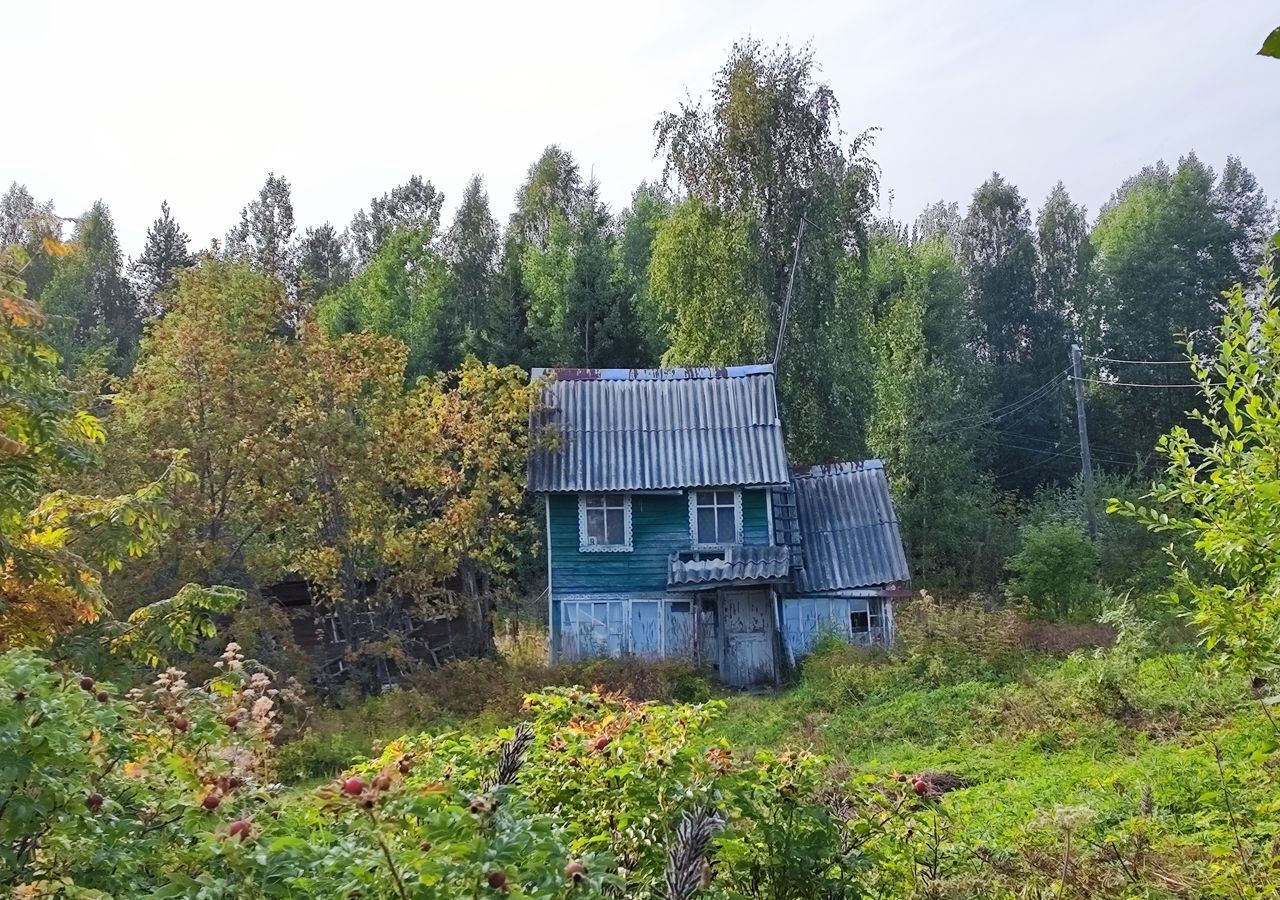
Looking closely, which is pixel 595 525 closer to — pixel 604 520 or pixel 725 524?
pixel 604 520

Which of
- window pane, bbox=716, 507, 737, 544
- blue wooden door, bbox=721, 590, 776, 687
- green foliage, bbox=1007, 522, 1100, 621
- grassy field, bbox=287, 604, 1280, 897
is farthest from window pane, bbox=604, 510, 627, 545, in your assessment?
green foliage, bbox=1007, 522, 1100, 621

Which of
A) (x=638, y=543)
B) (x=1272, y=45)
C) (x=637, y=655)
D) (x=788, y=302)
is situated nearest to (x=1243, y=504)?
(x=1272, y=45)

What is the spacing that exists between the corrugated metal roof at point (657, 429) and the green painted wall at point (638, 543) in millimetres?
524

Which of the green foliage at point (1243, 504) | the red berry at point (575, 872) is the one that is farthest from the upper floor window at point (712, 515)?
the red berry at point (575, 872)

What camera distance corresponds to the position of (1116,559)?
85.1 ft

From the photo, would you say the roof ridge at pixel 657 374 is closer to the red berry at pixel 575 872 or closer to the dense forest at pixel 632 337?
the dense forest at pixel 632 337

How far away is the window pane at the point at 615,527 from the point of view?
20.7 meters

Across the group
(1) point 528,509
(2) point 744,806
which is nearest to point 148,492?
(2) point 744,806

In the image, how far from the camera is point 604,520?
20719mm

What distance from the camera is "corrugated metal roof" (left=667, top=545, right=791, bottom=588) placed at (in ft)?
63.1

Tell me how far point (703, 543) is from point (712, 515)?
0.57m

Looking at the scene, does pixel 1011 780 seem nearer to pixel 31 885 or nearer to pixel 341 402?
pixel 31 885

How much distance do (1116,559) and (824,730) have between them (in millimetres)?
15457

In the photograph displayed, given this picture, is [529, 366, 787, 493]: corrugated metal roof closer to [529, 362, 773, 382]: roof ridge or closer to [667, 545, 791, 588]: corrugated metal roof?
[529, 362, 773, 382]: roof ridge
